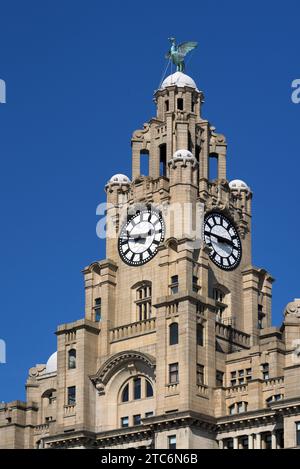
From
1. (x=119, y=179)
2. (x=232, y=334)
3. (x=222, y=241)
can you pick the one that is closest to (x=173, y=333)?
(x=232, y=334)

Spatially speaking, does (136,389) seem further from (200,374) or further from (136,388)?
(200,374)

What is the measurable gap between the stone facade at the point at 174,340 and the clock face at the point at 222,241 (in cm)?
58

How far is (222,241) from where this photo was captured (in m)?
124

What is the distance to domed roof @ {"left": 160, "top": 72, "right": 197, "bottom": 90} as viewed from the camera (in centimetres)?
13000

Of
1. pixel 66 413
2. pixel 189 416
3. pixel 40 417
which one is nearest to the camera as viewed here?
pixel 189 416

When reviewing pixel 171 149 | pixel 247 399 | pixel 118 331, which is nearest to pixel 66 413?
pixel 118 331

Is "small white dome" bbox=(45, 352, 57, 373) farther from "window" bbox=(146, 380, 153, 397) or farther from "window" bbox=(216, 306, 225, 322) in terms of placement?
"window" bbox=(216, 306, 225, 322)

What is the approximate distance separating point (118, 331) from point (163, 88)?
2163 centimetres

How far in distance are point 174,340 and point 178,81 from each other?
2509 centimetres

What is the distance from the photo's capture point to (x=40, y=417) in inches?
5089

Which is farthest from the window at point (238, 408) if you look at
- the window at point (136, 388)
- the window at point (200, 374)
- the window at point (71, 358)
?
the window at point (71, 358)

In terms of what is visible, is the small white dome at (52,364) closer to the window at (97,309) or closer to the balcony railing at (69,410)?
the window at (97,309)
